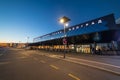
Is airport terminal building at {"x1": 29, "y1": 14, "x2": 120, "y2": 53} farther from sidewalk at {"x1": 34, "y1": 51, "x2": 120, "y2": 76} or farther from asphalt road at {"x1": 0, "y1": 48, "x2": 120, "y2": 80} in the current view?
asphalt road at {"x1": 0, "y1": 48, "x2": 120, "y2": 80}

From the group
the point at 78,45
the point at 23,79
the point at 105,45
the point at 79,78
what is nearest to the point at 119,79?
the point at 79,78

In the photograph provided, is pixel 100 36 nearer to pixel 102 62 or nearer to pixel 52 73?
pixel 102 62

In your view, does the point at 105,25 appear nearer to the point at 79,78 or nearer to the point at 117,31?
the point at 117,31

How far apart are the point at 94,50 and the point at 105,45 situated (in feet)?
10.3

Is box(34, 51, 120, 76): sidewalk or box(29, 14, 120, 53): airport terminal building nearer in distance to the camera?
box(34, 51, 120, 76): sidewalk

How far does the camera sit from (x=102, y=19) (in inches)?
1890

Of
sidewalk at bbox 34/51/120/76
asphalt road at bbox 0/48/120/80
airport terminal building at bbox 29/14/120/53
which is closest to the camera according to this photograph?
asphalt road at bbox 0/48/120/80

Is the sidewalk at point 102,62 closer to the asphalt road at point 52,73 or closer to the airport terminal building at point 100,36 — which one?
the asphalt road at point 52,73

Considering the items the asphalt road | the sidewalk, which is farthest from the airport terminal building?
the asphalt road

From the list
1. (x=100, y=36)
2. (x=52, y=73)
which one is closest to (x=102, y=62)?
(x=52, y=73)

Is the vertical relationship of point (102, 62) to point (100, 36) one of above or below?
below

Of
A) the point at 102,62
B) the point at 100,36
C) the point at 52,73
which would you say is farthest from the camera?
the point at 100,36

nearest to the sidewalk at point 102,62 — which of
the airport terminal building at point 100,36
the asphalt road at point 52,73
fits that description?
the asphalt road at point 52,73

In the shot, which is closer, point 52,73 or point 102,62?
point 52,73
